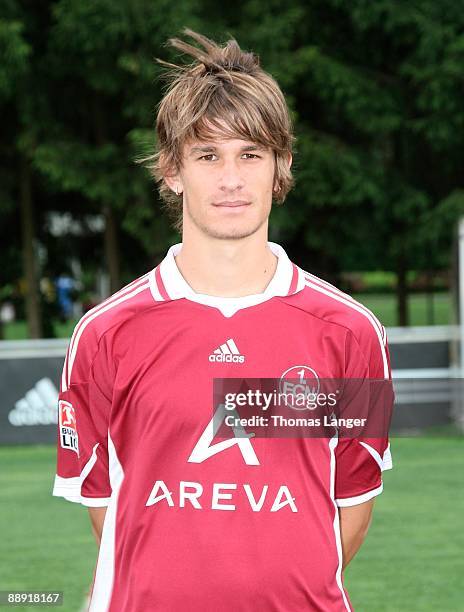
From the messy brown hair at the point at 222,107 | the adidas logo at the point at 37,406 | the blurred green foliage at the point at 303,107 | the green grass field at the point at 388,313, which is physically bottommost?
the green grass field at the point at 388,313

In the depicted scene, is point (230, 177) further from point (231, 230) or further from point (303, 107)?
point (303, 107)

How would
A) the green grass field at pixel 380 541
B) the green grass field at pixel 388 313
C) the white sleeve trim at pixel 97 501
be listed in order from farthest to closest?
the green grass field at pixel 388 313 → the green grass field at pixel 380 541 → the white sleeve trim at pixel 97 501

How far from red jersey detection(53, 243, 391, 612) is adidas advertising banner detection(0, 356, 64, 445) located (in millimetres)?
10414

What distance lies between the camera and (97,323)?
2.89 metres

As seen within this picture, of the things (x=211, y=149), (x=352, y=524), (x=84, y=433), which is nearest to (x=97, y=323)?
(x=84, y=433)

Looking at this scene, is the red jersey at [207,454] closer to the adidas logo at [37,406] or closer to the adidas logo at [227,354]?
the adidas logo at [227,354]

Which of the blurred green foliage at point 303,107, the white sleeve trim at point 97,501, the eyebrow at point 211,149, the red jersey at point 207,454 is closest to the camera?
the red jersey at point 207,454

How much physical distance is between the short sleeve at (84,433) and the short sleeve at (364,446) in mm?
591

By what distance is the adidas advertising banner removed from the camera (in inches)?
521

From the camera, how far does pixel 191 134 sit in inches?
114

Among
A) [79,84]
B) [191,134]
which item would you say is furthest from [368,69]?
[191,134]

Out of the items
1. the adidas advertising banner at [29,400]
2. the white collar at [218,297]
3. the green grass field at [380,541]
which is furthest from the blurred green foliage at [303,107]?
the white collar at [218,297]

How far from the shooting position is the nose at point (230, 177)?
9.37 feet

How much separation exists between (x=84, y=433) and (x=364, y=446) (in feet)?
2.33
